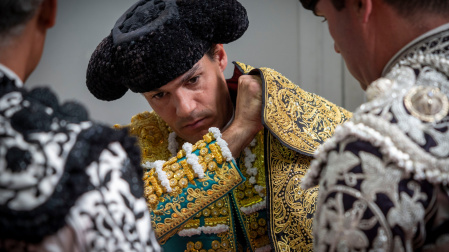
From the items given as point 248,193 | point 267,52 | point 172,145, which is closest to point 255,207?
point 248,193

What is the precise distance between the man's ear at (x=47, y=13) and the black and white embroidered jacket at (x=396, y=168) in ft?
1.43

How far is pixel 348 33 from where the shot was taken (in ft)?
2.75

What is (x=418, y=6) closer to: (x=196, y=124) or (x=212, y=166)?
(x=212, y=166)

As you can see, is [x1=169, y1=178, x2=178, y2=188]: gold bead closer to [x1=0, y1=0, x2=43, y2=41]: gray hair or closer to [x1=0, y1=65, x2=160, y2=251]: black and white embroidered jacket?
[x1=0, y1=65, x2=160, y2=251]: black and white embroidered jacket

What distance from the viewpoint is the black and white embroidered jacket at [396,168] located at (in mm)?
679

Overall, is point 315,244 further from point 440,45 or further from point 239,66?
point 239,66

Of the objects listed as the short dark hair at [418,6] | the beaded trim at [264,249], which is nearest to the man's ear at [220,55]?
the beaded trim at [264,249]

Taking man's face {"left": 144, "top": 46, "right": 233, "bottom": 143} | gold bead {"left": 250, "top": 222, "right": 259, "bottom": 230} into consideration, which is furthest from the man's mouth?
gold bead {"left": 250, "top": 222, "right": 259, "bottom": 230}

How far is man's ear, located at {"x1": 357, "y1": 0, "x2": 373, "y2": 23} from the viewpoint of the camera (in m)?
0.78

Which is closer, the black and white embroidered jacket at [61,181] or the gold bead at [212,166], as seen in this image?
the black and white embroidered jacket at [61,181]

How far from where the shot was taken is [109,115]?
9.29 ft

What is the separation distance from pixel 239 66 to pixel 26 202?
42.4 inches

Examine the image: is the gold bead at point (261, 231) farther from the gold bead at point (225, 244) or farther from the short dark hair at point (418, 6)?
the short dark hair at point (418, 6)

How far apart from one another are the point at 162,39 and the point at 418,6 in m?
0.80
